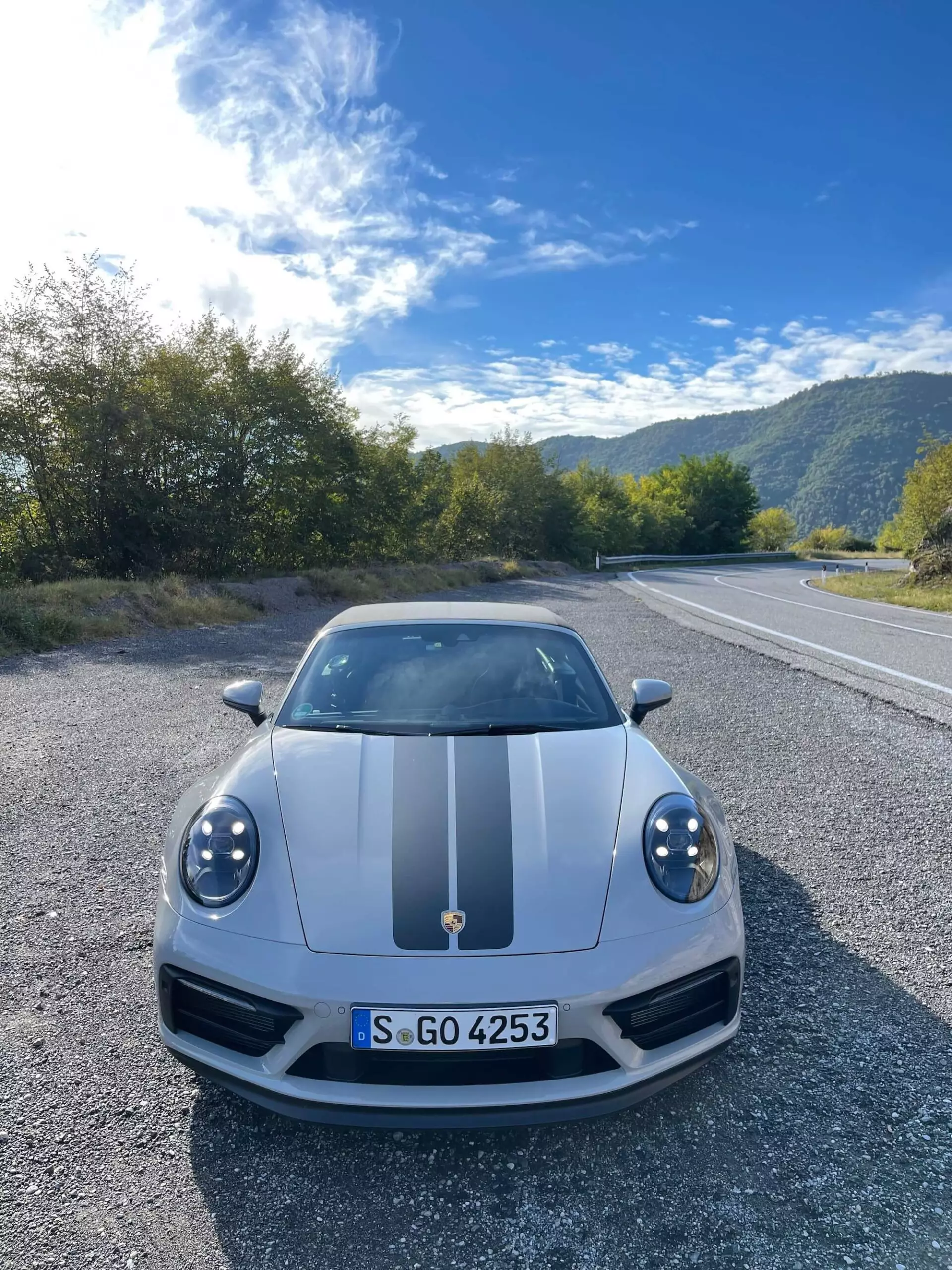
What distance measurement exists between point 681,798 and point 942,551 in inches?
917

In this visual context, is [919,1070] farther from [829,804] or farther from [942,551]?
[942,551]

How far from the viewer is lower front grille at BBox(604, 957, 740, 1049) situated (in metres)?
1.93

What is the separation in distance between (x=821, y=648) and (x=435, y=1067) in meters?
9.76

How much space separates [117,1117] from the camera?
208 centimetres

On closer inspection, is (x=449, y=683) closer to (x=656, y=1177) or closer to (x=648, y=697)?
(x=648, y=697)

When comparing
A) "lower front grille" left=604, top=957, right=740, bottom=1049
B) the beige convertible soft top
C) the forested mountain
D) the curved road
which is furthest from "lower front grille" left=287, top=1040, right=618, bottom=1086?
the forested mountain

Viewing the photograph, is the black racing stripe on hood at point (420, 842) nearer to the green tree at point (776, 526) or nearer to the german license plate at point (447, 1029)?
the german license plate at point (447, 1029)

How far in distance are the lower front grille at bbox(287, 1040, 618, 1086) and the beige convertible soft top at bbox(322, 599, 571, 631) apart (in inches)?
76.3

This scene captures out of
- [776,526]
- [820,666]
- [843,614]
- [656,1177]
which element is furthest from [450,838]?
[776,526]

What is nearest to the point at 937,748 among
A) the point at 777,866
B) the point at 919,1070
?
the point at 777,866

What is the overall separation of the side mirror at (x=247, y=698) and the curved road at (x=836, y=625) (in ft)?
19.7

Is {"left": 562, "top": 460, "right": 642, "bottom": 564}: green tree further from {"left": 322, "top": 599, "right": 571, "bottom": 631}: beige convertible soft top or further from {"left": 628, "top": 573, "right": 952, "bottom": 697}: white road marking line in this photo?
{"left": 322, "top": 599, "right": 571, "bottom": 631}: beige convertible soft top

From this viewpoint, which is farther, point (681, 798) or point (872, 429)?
point (872, 429)

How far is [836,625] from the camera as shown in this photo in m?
13.6
